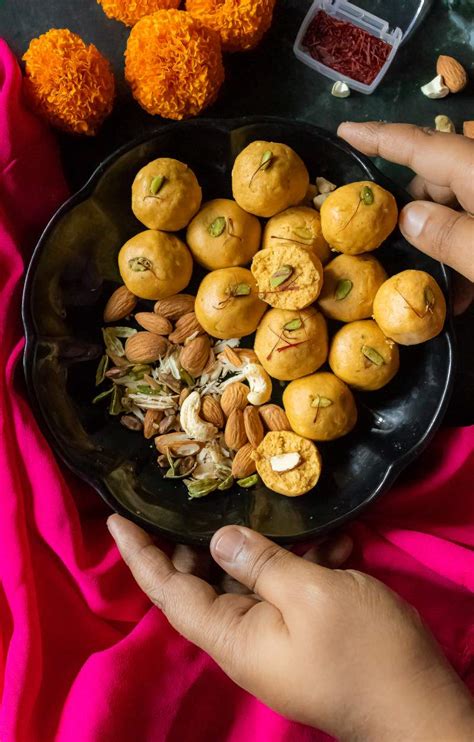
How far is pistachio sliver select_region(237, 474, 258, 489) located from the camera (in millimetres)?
841

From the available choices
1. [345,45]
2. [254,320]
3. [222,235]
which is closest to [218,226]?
[222,235]

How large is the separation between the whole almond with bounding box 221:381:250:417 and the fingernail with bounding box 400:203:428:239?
0.26 m

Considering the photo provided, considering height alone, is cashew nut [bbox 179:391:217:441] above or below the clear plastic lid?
below

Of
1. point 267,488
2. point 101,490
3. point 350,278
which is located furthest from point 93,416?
point 350,278

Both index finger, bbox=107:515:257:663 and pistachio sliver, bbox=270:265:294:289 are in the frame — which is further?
pistachio sliver, bbox=270:265:294:289

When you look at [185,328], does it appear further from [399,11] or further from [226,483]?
[399,11]

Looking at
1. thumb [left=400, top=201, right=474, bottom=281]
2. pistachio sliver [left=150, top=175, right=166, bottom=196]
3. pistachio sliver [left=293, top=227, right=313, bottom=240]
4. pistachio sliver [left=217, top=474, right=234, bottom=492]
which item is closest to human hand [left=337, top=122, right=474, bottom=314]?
thumb [left=400, top=201, right=474, bottom=281]

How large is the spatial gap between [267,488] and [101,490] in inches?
7.7

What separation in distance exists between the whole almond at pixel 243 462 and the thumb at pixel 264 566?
130 mm

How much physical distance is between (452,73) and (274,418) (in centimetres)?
51

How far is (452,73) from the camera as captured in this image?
3.06ft

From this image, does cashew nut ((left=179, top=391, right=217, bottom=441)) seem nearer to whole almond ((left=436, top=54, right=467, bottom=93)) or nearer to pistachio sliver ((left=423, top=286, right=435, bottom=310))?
pistachio sliver ((left=423, top=286, right=435, bottom=310))

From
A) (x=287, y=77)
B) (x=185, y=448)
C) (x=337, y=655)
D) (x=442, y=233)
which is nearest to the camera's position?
(x=337, y=655)

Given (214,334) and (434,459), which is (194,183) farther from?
(434,459)
